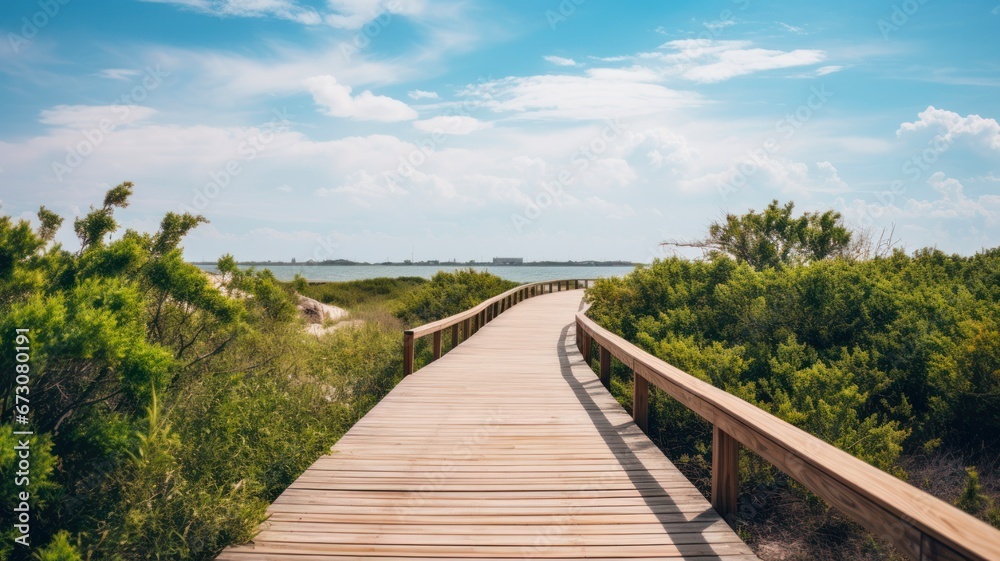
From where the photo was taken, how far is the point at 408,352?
8062mm

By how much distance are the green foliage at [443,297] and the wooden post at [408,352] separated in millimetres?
8660

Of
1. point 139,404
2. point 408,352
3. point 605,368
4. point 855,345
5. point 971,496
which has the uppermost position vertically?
point 855,345

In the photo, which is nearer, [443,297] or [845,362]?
[845,362]

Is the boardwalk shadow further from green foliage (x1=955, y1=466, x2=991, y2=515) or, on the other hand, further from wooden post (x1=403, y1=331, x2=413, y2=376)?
wooden post (x1=403, y1=331, x2=413, y2=376)

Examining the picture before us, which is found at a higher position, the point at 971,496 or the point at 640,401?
the point at 640,401

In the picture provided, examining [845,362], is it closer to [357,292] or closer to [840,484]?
[840,484]

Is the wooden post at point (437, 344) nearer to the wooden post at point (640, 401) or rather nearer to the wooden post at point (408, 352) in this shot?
the wooden post at point (408, 352)

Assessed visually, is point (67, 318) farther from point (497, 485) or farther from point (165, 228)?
point (497, 485)


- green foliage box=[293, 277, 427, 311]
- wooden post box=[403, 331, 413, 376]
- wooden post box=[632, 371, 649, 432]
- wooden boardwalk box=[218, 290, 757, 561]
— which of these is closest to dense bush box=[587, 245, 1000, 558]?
wooden post box=[632, 371, 649, 432]

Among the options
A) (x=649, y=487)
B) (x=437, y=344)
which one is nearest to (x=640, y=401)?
(x=649, y=487)

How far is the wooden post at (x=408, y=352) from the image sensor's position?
794cm

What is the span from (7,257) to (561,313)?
51.3ft

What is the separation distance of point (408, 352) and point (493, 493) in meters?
4.43

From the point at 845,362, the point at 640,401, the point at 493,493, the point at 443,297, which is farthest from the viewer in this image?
the point at 443,297
